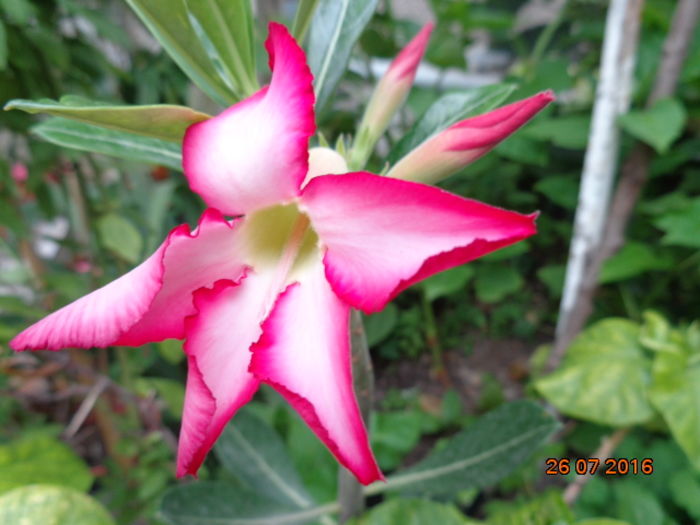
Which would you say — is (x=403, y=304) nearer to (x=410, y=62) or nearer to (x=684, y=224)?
(x=684, y=224)

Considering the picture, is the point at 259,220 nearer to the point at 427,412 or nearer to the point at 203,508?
the point at 203,508

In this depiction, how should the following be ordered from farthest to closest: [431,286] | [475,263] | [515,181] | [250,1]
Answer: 1. [515,181]
2. [475,263]
3. [431,286]
4. [250,1]

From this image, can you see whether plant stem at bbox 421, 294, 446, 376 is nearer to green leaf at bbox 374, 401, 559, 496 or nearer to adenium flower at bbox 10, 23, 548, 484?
green leaf at bbox 374, 401, 559, 496

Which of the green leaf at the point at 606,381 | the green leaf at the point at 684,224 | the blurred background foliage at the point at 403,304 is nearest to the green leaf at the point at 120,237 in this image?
the blurred background foliage at the point at 403,304

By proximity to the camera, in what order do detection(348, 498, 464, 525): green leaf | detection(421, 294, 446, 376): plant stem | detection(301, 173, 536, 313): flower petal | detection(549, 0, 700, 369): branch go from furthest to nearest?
1. detection(421, 294, 446, 376): plant stem
2. detection(549, 0, 700, 369): branch
3. detection(348, 498, 464, 525): green leaf
4. detection(301, 173, 536, 313): flower petal

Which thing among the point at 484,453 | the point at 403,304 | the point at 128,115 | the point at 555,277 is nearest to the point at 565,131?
the point at 555,277

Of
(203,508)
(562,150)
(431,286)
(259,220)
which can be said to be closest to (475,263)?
(431,286)

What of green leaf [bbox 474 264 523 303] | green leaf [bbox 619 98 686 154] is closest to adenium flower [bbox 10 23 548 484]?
green leaf [bbox 619 98 686 154]
